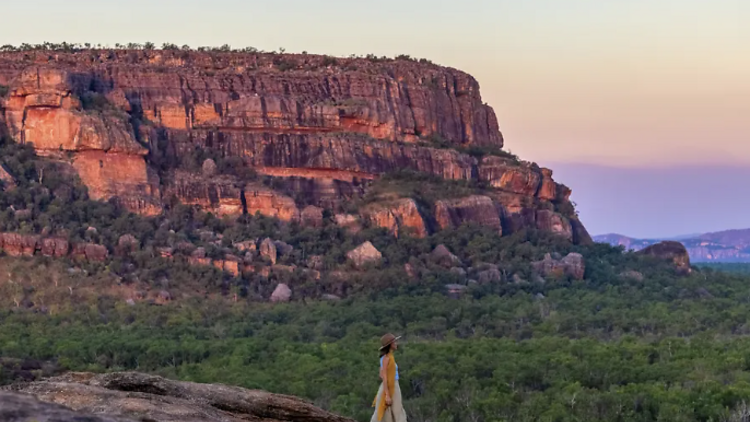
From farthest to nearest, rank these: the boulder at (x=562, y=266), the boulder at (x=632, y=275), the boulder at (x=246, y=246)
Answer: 1. the boulder at (x=632, y=275)
2. the boulder at (x=562, y=266)
3. the boulder at (x=246, y=246)

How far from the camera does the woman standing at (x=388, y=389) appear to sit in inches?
Answer: 704

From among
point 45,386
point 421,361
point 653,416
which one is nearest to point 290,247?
point 421,361

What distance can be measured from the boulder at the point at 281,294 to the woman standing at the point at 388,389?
5398 centimetres

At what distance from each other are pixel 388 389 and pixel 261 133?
67.0 metres

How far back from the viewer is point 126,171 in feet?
255

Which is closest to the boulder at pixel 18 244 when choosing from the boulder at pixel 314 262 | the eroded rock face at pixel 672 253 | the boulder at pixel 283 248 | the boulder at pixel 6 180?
the boulder at pixel 6 180

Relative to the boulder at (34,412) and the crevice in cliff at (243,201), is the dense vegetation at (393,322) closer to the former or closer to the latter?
the crevice in cliff at (243,201)

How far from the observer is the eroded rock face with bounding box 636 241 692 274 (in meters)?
96.4

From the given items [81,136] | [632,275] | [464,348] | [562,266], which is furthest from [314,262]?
[632,275]

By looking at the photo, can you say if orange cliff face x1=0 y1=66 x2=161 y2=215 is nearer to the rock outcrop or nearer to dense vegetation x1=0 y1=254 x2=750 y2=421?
the rock outcrop

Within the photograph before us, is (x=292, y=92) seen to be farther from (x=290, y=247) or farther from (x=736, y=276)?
(x=736, y=276)

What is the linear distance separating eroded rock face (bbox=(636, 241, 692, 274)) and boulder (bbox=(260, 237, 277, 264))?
35.2m

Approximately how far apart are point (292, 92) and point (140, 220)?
16.6 m

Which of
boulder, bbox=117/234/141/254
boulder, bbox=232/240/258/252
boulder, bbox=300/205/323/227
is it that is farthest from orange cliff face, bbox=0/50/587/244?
boulder, bbox=117/234/141/254
